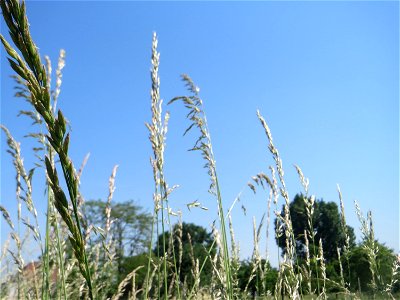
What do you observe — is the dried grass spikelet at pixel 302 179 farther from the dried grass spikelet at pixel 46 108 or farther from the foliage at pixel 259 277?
the dried grass spikelet at pixel 46 108

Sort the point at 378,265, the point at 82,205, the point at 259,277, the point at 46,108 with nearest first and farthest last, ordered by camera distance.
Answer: the point at 46,108
the point at 82,205
the point at 378,265
the point at 259,277

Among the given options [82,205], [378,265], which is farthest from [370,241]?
[82,205]

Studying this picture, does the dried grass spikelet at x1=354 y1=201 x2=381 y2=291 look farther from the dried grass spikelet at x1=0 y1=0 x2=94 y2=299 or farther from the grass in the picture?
the dried grass spikelet at x1=0 y1=0 x2=94 y2=299

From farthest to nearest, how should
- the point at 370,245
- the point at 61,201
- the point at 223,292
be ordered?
1. the point at 370,245
2. the point at 223,292
3. the point at 61,201

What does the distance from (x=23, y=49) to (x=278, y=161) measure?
246 centimetres

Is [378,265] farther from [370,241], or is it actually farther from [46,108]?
[46,108]

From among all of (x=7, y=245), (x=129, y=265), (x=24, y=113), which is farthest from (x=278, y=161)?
(x=129, y=265)

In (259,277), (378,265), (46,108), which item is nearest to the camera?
(46,108)

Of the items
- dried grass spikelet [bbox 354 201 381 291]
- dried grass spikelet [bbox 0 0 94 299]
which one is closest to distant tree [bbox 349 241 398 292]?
A: dried grass spikelet [bbox 354 201 381 291]

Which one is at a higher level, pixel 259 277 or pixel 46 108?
pixel 46 108

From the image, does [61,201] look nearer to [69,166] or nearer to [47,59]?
[69,166]

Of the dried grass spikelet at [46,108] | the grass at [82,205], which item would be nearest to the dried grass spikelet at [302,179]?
the grass at [82,205]

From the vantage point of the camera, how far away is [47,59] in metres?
3.33

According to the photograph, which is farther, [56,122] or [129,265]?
[129,265]
